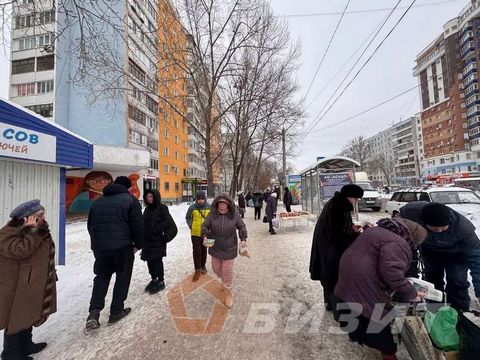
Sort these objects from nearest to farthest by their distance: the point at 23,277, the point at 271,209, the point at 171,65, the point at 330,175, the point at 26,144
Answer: the point at 23,277 < the point at 26,144 < the point at 171,65 < the point at 271,209 < the point at 330,175

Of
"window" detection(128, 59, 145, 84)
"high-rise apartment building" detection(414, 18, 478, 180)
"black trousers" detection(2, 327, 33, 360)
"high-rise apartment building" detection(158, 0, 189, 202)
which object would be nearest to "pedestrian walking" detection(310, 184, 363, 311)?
"black trousers" detection(2, 327, 33, 360)

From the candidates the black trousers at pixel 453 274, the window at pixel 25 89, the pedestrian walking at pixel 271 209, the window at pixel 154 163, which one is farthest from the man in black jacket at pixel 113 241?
the window at pixel 25 89

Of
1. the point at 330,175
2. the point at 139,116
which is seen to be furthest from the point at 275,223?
the point at 139,116

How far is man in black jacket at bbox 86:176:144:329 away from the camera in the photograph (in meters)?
3.44

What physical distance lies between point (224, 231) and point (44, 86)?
32.9 metres

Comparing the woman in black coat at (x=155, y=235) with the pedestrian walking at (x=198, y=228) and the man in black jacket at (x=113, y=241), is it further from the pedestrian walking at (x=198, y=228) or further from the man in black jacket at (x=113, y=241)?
the man in black jacket at (x=113, y=241)

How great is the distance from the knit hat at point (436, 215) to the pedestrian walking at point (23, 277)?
13.7ft

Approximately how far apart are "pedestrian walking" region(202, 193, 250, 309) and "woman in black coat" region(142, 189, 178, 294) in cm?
88

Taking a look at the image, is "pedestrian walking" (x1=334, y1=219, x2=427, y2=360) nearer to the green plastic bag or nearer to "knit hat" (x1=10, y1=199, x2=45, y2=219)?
the green plastic bag

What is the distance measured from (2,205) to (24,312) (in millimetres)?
3857

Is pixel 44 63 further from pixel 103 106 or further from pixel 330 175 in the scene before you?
pixel 330 175

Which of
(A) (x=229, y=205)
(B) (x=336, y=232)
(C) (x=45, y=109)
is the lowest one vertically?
(B) (x=336, y=232)

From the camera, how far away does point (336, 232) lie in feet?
10.1

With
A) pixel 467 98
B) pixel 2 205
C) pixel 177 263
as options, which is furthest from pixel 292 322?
pixel 467 98
